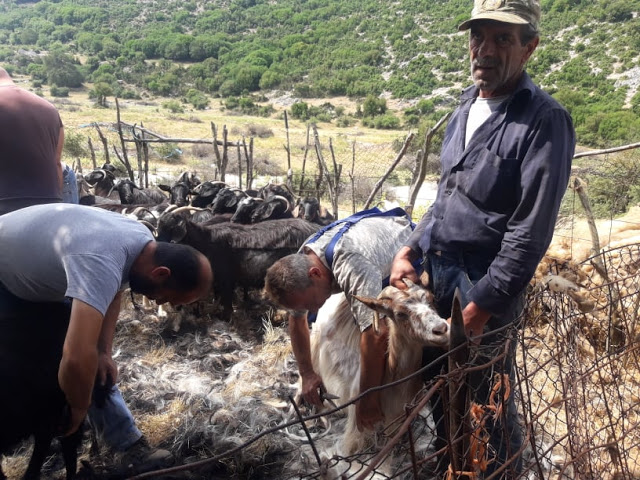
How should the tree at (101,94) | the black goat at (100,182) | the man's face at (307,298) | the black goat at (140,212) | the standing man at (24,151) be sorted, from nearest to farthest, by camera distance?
1. the man's face at (307,298)
2. the standing man at (24,151)
3. the black goat at (140,212)
4. the black goat at (100,182)
5. the tree at (101,94)

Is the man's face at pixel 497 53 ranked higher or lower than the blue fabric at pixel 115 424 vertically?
higher

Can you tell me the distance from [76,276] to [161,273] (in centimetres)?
40

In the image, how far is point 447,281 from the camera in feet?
7.89

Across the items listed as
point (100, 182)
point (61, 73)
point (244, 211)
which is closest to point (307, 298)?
point (244, 211)

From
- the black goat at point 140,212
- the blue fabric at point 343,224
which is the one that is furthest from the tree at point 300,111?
the blue fabric at point 343,224

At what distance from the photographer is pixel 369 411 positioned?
2850 mm

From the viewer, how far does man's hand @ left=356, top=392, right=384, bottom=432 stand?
283cm

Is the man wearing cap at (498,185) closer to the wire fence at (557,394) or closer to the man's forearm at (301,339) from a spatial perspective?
the wire fence at (557,394)

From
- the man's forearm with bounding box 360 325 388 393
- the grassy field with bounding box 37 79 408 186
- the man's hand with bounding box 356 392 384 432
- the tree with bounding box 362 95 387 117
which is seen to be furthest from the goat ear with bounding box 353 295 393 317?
the tree with bounding box 362 95 387 117

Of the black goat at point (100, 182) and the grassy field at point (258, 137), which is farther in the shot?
the grassy field at point (258, 137)

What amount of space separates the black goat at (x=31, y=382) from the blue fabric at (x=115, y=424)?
585mm

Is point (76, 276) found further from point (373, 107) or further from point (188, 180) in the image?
point (373, 107)

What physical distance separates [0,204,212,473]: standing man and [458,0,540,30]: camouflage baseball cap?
180 cm

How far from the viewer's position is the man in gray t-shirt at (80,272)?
2137 millimetres
